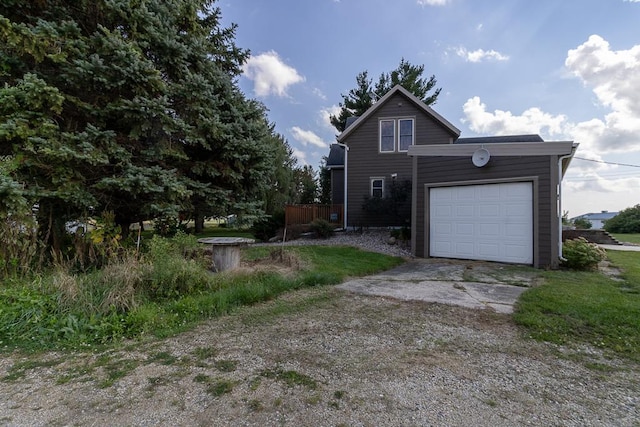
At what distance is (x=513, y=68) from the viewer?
1094 cm

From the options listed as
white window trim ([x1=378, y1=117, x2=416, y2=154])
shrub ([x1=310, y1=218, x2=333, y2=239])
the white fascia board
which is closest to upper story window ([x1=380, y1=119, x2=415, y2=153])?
white window trim ([x1=378, y1=117, x2=416, y2=154])

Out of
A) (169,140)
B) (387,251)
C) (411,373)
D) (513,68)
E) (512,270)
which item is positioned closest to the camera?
(411,373)

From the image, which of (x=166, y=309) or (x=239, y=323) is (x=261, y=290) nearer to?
(x=239, y=323)

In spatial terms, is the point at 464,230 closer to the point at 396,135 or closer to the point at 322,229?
the point at 322,229

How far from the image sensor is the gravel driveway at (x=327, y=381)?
1.94 meters

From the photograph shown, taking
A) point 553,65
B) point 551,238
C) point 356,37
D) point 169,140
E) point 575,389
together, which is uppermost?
point 356,37

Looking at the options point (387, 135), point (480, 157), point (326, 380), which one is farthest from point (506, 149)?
point (326, 380)

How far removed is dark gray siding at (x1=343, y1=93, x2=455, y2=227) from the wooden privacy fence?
929mm

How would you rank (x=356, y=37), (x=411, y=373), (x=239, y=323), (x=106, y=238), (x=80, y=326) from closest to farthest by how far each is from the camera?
(x=411, y=373), (x=80, y=326), (x=239, y=323), (x=106, y=238), (x=356, y=37)

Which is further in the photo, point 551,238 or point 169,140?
point 551,238

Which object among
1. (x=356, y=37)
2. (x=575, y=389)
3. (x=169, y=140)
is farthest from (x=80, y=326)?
(x=356, y=37)

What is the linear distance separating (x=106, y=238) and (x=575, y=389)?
7.19 metres

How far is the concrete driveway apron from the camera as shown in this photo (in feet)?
15.2

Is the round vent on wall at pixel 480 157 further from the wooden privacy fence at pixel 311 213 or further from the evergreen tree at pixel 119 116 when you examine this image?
the wooden privacy fence at pixel 311 213
